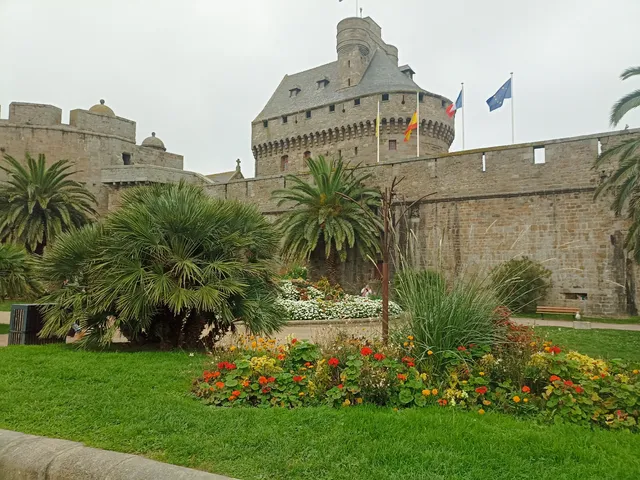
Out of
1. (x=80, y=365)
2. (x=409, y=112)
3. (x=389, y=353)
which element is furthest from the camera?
(x=409, y=112)

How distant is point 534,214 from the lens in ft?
54.5

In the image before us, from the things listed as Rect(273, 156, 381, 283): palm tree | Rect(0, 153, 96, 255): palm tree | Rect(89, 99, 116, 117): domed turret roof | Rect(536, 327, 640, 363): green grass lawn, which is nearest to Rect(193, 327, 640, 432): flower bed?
Rect(536, 327, 640, 363): green grass lawn

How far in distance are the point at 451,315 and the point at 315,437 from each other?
2063 mm

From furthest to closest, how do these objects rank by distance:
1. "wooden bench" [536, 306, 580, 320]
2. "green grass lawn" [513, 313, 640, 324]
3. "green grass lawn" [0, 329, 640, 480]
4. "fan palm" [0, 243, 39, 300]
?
"wooden bench" [536, 306, 580, 320], "green grass lawn" [513, 313, 640, 324], "fan palm" [0, 243, 39, 300], "green grass lawn" [0, 329, 640, 480]

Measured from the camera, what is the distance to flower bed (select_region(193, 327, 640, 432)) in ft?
12.1

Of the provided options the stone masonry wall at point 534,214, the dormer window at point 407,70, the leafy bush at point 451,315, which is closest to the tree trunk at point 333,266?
the stone masonry wall at point 534,214

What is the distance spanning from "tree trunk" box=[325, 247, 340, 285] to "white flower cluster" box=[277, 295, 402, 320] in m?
3.72

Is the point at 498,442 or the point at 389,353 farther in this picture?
the point at 389,353

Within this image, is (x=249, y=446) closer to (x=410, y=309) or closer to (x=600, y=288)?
(x=410, y=309)

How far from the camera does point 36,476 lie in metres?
2.94

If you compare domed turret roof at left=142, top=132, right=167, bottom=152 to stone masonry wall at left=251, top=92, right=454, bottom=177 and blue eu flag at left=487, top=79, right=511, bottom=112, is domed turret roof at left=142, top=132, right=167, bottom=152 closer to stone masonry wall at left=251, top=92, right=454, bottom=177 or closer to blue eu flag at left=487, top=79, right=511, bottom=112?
stone masonry wall at left=251, top=92, right=454, bottom=177

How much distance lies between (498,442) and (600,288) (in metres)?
14.4

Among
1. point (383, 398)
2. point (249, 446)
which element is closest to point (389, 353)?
point (383, 398)

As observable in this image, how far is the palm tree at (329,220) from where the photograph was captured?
16.8 metres
